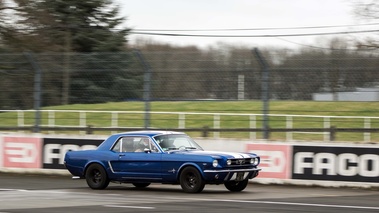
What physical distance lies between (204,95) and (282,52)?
2238mm

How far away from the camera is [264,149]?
19.1 meters

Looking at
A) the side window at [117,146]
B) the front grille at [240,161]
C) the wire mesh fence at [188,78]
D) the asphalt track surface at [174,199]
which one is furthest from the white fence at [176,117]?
the front grille at [240,161]

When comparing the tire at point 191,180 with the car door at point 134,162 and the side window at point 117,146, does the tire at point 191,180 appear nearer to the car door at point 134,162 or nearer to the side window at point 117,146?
the car door at point 134,162

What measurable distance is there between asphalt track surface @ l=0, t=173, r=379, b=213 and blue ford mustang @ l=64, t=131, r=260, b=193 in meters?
0.28

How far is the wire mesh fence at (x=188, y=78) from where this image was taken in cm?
1797

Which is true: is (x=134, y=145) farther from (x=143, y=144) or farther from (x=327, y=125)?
(x=327, y=125)

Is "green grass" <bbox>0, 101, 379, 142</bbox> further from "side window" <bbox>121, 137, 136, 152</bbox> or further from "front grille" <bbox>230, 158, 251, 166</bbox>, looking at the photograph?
"side window" <bbox>121, 137, 136, 152</bbox>

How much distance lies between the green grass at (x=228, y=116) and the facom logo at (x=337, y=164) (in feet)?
3.82

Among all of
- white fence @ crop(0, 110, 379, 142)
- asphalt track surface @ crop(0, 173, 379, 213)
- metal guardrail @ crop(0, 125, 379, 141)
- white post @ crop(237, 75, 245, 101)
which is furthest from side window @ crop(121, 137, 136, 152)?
metal guardrail @ crop(0, 125, 379, 141)

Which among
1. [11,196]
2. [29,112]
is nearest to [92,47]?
[29,112]

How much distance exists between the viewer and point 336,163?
18031 mm

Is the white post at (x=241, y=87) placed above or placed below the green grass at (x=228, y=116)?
above

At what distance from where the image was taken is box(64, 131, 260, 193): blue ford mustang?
15.6 metres

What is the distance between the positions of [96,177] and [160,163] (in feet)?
6.03
